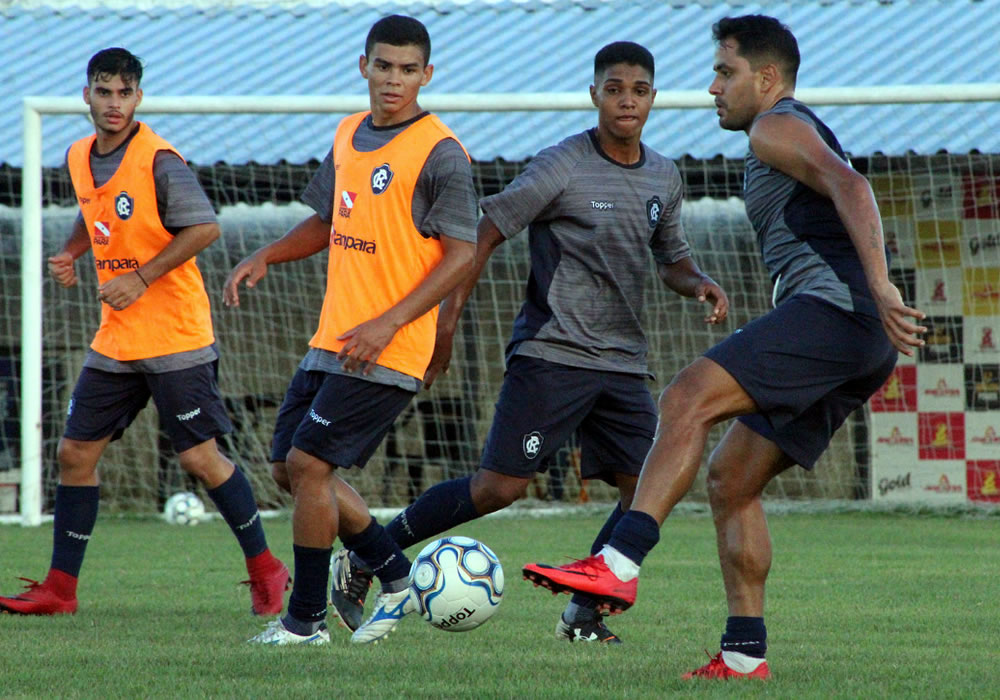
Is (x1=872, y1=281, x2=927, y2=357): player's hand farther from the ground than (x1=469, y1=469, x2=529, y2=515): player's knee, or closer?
farther from the ground

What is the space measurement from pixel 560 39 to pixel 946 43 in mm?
3332

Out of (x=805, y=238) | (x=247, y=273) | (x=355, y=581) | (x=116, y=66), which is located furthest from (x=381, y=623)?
(x=116, y=66)

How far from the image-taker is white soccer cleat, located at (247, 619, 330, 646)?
4.59 metres

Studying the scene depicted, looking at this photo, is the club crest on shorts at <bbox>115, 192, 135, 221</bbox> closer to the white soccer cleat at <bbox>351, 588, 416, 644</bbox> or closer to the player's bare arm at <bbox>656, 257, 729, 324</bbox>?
the white soccer cleat at <bbox>351, 588, 416, 644</bbox>

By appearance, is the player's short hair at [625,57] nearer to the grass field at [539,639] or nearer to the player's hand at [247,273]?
the player's hand at [247,273]

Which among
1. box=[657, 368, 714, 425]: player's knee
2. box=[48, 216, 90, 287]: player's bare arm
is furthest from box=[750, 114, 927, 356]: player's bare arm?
box=[48, 216, 90, 287]: player's bare arm

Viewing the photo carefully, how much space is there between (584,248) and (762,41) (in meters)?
1.29

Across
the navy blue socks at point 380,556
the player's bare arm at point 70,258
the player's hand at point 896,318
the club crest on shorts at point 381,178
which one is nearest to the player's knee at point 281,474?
the navy blue socks at point 380,556

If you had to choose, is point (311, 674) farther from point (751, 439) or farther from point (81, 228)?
point (81, 228)

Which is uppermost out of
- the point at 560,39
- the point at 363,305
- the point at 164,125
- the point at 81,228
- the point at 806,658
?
the point at 560,39

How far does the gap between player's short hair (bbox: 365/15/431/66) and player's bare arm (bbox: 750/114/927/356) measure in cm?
135

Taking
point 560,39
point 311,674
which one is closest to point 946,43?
Answer: point 560,39

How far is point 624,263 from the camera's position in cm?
518

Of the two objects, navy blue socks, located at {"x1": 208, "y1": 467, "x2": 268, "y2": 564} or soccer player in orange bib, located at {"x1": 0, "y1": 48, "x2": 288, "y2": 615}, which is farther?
navy blue socks, located at {"x1": 208, "y1": 467, "x2": 268, "y2": 564}
